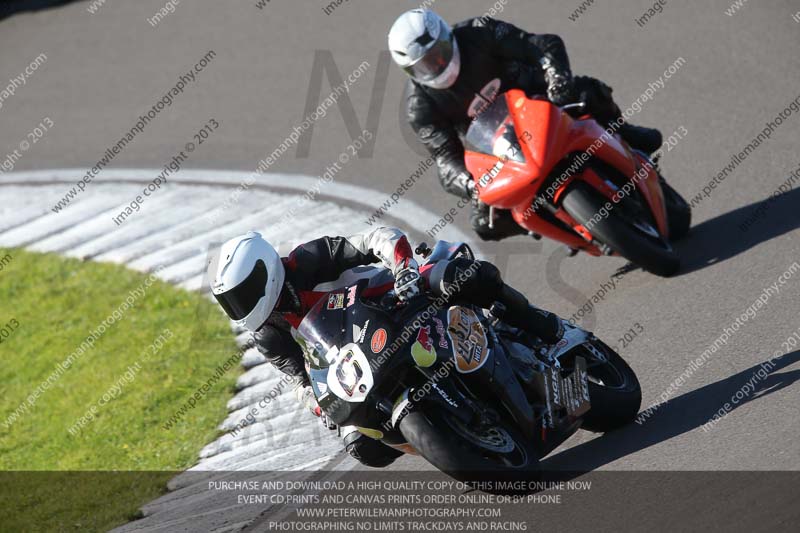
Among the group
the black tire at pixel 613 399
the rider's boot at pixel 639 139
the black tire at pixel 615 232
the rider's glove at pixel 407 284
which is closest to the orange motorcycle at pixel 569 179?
the black tire at pixel 615 232

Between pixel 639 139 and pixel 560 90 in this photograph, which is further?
pixel 639 139

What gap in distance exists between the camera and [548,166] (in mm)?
7641

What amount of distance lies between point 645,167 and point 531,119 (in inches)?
38.3

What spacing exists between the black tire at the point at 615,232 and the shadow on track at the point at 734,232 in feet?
1.07

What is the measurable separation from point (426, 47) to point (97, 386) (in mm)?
4266

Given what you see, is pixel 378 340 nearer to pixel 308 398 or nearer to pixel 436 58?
pixel 308 398

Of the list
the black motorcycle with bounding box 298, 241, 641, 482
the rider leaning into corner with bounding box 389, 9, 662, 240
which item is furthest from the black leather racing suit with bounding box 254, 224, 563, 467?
the rider leaning into corner with bounding box 389, 9, 662, 240

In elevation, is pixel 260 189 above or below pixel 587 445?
below

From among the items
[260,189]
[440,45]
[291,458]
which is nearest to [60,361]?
[260,189]

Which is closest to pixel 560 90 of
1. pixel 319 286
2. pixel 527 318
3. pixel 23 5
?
pixel 527 318

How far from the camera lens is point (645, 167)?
8.08 m

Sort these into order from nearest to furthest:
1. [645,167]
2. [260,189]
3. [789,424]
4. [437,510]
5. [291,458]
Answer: [789,424] → [437,510] → [291,458] → [645,167] → [260,189]

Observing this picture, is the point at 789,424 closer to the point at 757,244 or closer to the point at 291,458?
the point at 757,244

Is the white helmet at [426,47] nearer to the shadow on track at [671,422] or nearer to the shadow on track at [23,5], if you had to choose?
the shadow on track at [671,422]
